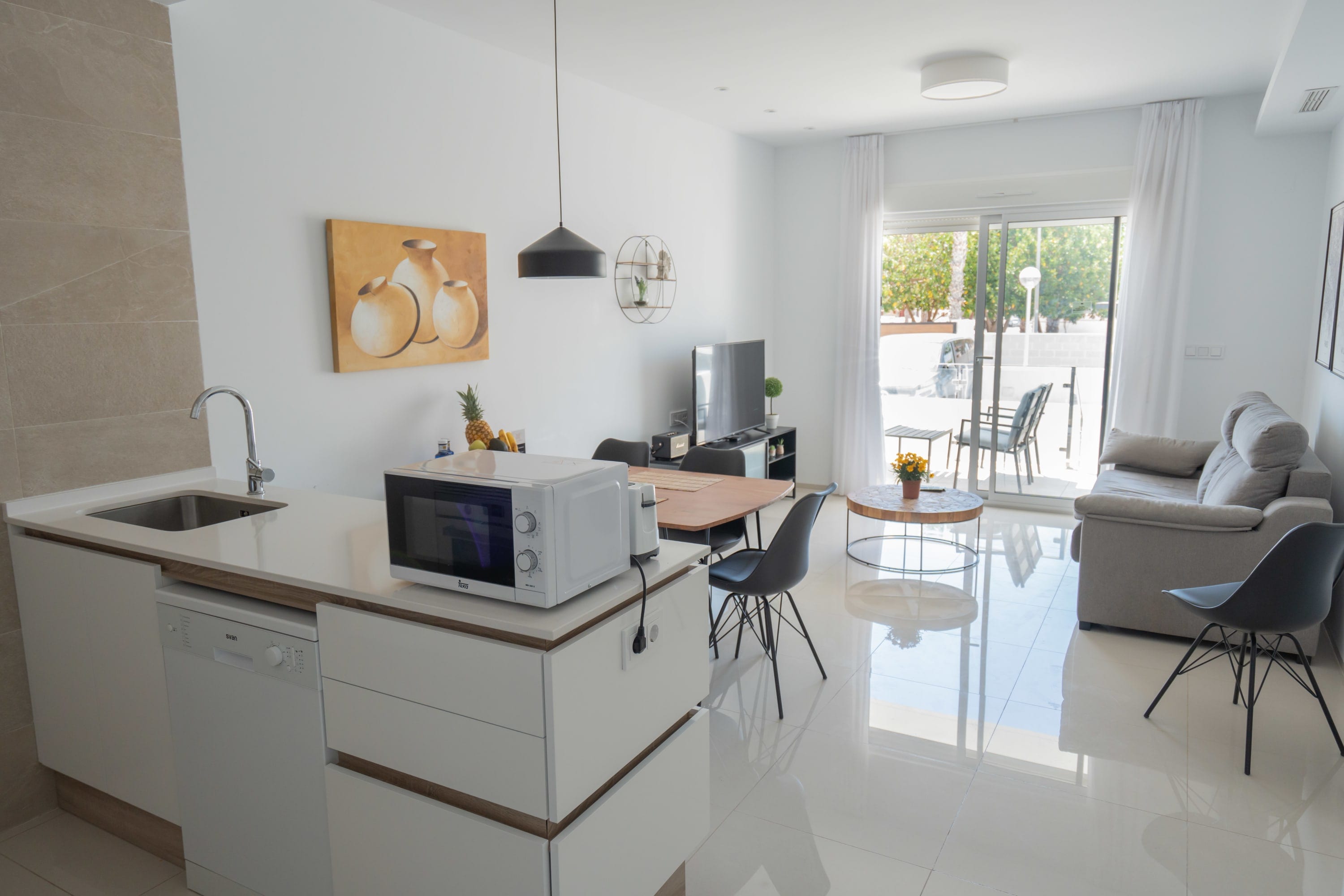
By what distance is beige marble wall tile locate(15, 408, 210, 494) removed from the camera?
8.51 ft

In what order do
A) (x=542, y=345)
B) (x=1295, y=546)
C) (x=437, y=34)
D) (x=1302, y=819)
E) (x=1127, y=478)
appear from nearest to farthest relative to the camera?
(x=1302, y=819) → (x=1295, y=546) → (x=437, y=34) → (x=542, y=345) → (x=1127, y=478)

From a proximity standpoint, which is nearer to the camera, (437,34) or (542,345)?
(437,34)

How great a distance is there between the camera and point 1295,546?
9.29 ft

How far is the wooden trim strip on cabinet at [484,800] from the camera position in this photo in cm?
176

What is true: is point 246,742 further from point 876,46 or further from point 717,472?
point 876,46

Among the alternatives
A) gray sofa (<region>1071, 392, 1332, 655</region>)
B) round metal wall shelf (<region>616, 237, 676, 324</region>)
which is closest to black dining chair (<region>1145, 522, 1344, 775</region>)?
gray sofa (<region>1071, 392, 1332, 655</region>)

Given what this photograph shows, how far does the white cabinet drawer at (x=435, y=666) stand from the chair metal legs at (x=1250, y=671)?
8.06 feet

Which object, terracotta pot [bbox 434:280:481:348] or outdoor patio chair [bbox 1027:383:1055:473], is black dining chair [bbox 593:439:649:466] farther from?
outdoor patio chair [bbox 1027:383:1055:473]

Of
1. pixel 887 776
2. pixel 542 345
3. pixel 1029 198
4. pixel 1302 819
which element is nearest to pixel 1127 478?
pixel 1029 198

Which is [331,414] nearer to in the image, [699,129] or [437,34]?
[437,34]

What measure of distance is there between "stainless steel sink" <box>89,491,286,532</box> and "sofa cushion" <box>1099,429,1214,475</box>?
16.9 ft

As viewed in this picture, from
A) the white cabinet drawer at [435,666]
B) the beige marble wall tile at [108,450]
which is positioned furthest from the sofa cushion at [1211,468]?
the beige marble wall tile at [108,450]

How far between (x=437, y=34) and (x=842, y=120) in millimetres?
3340

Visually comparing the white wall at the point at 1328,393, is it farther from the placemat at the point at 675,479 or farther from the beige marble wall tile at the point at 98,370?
the beige marble wall tile at the point at 98,370
